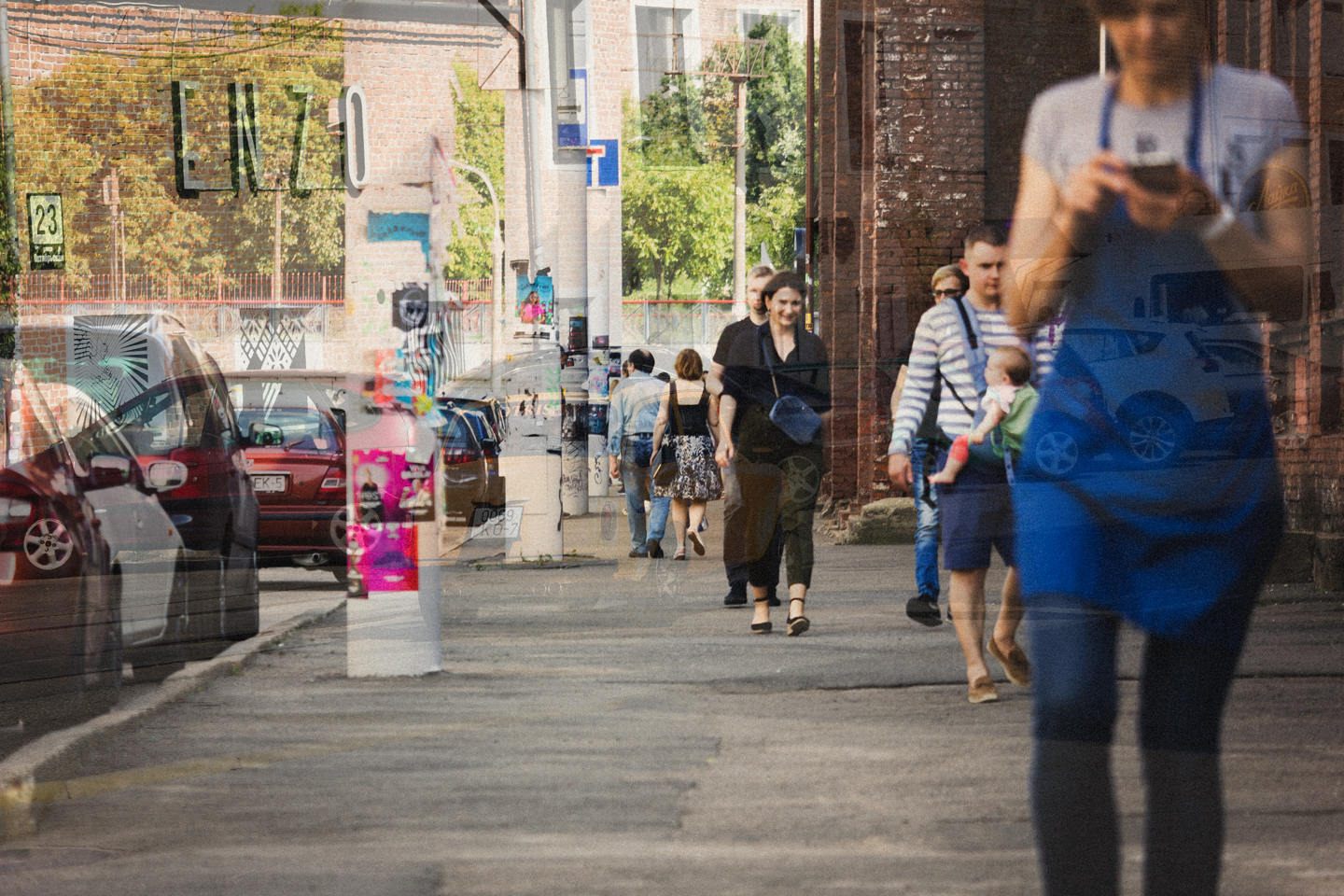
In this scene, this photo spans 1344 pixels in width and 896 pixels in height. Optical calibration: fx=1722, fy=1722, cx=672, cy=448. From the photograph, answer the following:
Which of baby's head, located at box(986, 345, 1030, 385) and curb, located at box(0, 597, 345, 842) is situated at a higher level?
baby's head, located at box(986, 345, 1030, 385)

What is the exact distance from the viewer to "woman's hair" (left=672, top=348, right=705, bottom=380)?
10.8m

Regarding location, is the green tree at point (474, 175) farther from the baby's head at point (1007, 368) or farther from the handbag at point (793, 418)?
the baby's head at point (1007, 368)

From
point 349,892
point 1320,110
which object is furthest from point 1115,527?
point 1320,110

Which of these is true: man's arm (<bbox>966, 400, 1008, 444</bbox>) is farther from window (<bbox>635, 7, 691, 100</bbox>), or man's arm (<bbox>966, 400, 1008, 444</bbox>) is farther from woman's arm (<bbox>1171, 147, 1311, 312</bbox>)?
woman's arm (<bbox>1171, 147, 1311, 312</bbox>)

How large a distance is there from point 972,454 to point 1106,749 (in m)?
3.52

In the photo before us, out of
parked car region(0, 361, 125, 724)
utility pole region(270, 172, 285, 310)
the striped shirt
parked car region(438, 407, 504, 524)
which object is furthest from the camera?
utility pole region(270, 172, 285, 310)

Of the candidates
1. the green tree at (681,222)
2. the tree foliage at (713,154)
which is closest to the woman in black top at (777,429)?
the tree foliage at (713,154)

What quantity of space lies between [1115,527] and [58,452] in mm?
4908

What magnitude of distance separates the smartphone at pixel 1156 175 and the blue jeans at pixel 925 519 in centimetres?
477

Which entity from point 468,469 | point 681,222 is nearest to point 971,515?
point 681,222

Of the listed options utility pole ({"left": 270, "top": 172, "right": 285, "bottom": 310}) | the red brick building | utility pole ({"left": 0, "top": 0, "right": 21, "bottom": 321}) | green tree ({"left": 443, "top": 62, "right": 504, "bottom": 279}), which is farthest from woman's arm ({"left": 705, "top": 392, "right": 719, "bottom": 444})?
utility pole ({"left": 270, "top": 172, "right": 285, "bottom": 310})

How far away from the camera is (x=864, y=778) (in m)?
4.68

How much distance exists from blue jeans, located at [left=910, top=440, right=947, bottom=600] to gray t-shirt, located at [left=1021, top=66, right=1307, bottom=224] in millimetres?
4713

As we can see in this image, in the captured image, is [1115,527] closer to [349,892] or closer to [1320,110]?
[349,892]
